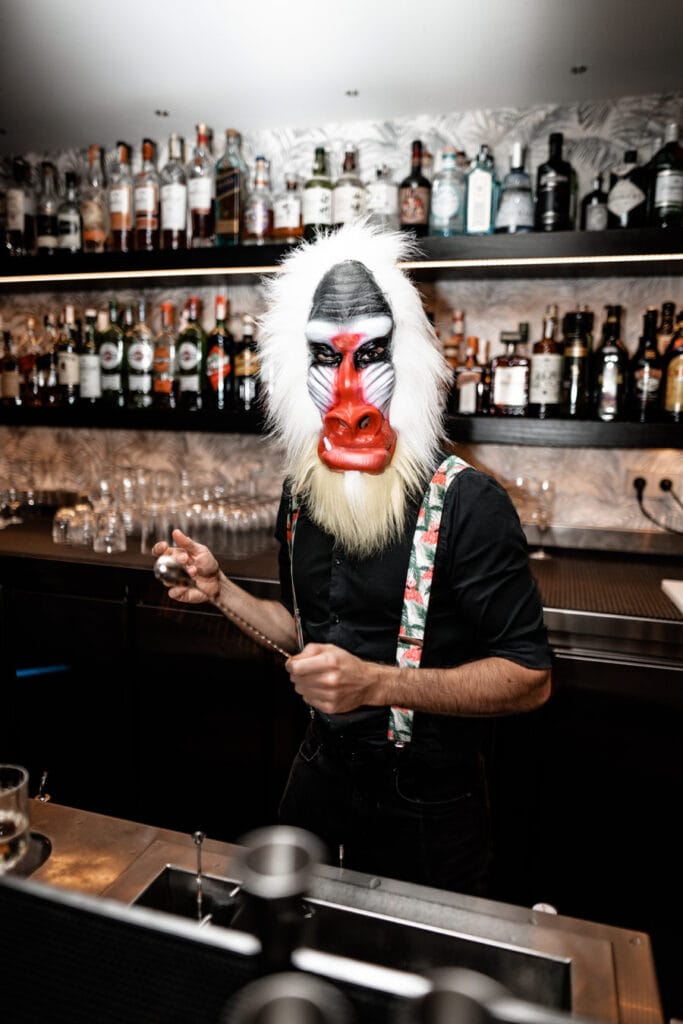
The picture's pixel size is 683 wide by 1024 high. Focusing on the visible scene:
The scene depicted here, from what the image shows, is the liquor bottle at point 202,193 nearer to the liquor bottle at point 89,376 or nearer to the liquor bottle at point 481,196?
the liquor bottle at point 89,376

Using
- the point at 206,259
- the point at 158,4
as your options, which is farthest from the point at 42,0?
the point at 206,259

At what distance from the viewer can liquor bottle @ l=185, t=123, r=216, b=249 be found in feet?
8.93

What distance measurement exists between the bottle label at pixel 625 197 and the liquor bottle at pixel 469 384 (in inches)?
24.7

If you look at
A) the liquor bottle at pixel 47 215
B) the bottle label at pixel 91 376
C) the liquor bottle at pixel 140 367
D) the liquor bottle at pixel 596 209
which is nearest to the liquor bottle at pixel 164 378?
the liquor bottle at pixel 140 367

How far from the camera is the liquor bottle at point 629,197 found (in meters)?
2.34

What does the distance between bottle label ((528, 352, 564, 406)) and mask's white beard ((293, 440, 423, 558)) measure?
133 centimetres

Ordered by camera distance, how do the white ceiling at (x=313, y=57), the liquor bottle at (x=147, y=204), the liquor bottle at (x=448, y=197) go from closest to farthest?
the white ceiling at (x=313, y=57) < the liquor bottle at (x=448, y=197) < the liquor bottle at (x=147, y=204)

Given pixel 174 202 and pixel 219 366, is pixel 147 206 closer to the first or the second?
pixel 174 202

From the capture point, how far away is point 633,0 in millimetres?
1887

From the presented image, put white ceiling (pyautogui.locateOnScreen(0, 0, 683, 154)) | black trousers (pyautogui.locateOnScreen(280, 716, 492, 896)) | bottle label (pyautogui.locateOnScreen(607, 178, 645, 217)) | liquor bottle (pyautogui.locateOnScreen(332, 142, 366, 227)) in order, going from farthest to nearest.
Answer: liquor bottle (pyautogui.locateOnScreen(332, 142, 366, 227))
bottle label (pyautogui.locateOnScreen(607, 178, 645, 217))
white ceiling (pyautogui.locateOnScreen(0, 0, 683, 154))
black trousers (pyautogui.locateOnScreen(280, 716, 492, 896))

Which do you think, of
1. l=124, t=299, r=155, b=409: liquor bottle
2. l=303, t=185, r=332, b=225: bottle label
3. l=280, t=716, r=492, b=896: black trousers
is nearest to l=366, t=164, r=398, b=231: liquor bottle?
l=303, t=185, r=332, b=225: bottle label

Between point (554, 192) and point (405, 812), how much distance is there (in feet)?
6.65

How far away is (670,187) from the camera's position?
87.3 inches

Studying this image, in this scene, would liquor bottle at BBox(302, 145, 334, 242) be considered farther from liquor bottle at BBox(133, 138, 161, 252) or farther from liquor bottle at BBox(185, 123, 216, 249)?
liquor bottle at BBox(133, 138, 161, 252)
